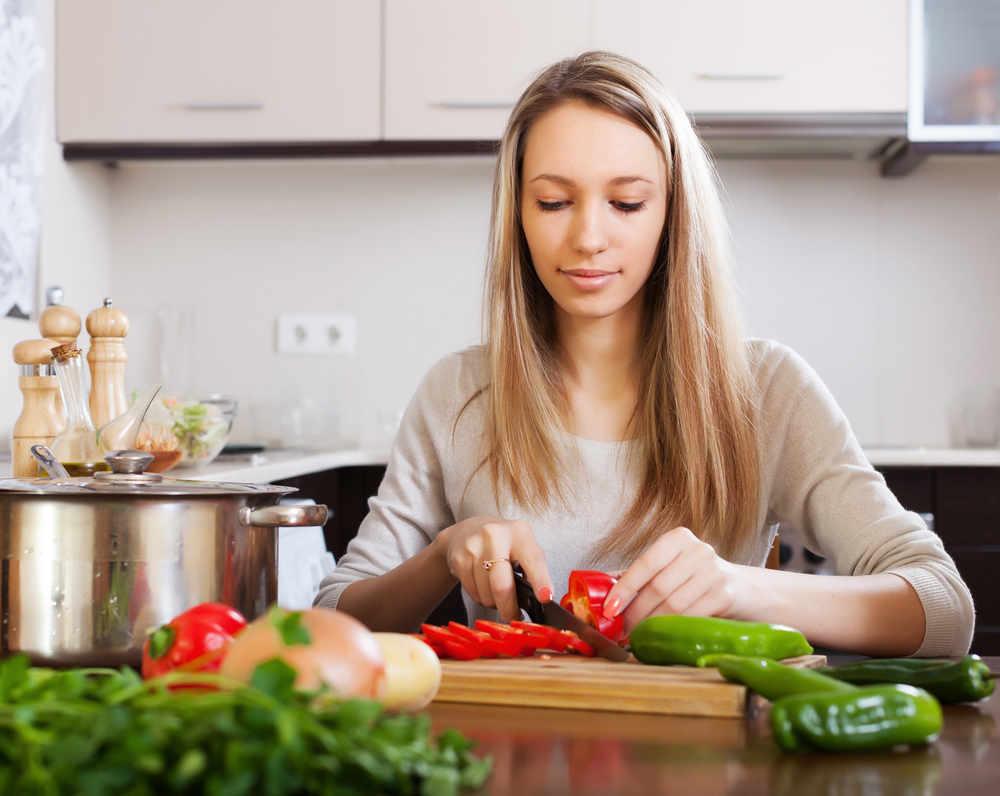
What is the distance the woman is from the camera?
48.4 inches

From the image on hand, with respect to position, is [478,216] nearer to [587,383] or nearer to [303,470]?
[303,470]

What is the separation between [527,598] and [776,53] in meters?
1.94

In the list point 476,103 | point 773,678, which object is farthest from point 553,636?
point 476,103

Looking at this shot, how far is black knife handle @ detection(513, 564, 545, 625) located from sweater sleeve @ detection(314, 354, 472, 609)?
1.01 feet

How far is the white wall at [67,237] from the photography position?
2257 millimetres

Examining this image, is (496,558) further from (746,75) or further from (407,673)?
(746,75)

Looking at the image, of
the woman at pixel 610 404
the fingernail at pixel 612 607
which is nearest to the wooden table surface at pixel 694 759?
the fingernail at pixel 612 607

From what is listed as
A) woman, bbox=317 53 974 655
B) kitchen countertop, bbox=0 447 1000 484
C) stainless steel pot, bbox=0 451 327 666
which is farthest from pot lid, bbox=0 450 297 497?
kitchen countertop, bbox=0 447 1000 484

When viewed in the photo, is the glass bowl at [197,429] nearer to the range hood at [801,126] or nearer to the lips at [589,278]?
the lips at [589,278]

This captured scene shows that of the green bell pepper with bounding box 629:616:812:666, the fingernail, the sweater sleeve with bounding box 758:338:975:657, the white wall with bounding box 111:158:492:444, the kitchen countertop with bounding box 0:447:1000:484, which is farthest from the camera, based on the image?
the white wall with bounding box 111:158:492:444

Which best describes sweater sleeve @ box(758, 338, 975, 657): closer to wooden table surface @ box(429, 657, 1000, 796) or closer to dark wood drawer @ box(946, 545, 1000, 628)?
wooden table surface @ box(429, 657, 1000, 796)

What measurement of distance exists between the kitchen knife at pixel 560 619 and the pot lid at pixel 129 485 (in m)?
0.26

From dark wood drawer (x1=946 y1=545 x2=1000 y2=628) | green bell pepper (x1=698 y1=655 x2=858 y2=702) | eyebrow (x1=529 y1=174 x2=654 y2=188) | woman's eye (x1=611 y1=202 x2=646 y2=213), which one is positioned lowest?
dark wood drawer (x1=946 y1=545 x2=1000 y2=628)

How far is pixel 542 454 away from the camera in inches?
53.3
